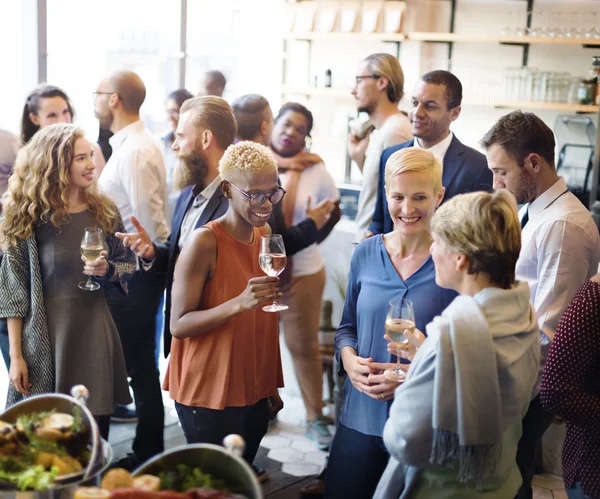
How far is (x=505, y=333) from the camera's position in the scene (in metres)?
1.71

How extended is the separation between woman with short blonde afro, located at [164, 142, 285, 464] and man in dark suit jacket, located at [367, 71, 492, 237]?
987 mm

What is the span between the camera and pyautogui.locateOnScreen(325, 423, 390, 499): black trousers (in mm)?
2184

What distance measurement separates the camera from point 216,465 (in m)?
1.46

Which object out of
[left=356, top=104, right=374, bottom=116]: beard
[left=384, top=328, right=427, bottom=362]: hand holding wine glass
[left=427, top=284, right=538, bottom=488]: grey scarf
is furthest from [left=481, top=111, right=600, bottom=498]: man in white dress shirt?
[left=356, top=104, right=374, bottom=116]: beard

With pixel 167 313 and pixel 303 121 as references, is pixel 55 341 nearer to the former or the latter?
pixel 167 313

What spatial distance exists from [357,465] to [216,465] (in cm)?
82

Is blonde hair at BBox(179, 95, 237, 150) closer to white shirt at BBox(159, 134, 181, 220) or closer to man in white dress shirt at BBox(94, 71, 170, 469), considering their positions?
man in white dress shirt at BBox(94, 71, 170, 469)

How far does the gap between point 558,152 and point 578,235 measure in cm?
348

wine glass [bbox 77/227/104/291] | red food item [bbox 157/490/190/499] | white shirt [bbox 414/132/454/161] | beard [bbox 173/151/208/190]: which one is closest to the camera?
red food item [bbox 157/490/190/499]

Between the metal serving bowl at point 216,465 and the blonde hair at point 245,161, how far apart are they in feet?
3.44

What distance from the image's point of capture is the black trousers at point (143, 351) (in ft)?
11.5

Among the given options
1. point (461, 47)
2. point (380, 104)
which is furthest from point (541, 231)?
point (461, 47)

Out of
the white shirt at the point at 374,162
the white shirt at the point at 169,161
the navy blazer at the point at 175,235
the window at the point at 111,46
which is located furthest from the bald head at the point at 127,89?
the window at the point at 111,46

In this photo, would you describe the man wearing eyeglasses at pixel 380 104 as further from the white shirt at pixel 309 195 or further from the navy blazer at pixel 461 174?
the navy blazer at pixel 461 174
